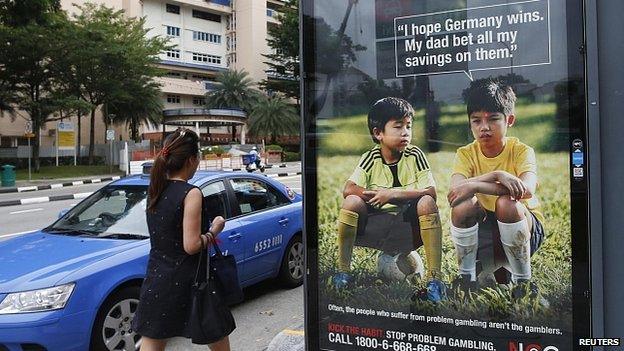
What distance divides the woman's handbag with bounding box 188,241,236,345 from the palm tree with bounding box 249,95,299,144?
5255cm

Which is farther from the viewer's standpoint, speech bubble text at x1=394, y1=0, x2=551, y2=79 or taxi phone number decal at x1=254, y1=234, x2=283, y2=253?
taxi phone number decal at x1=254, y1=234, x2=283, y2=253

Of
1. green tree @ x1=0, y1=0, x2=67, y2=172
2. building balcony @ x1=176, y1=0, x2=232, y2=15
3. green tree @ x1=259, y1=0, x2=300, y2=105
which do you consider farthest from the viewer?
building balcony @ x1=176, y1=0, x2=232, y2=15

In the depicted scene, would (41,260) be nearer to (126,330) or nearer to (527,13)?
(126,330)

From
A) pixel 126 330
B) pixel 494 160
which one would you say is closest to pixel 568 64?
pixel 494 160

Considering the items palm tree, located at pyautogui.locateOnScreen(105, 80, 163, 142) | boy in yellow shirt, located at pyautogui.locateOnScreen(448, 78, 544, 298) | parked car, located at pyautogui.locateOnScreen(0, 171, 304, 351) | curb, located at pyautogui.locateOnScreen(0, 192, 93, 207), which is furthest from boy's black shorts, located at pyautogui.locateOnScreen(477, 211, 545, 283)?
palm tree, located at pyautogui.locateOnScreen(105, 80, 163, 142)

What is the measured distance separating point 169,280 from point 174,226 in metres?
0.30

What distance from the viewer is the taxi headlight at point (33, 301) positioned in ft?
11.7

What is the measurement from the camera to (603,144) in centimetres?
218

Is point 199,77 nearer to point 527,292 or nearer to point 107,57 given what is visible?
point 107,57

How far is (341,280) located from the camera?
8.90ft

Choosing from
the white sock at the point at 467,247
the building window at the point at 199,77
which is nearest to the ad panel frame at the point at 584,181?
the white sock at the point at 467,247

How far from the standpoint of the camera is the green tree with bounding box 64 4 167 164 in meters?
31.2

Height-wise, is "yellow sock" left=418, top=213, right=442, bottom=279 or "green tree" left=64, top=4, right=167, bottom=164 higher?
"green tree" left=64, top=4, right=167, bottom=164

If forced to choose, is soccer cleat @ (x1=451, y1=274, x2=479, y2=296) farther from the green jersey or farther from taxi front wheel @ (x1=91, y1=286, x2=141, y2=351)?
taxi front wheel @ (x1=91, y1=286, x2=141, y2=351)
